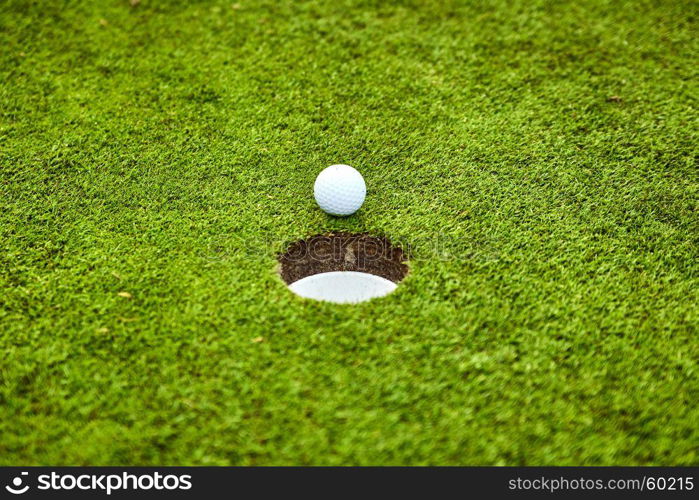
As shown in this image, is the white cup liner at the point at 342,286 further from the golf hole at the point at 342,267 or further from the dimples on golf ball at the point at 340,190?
the dimples on golf ball at the point at 340,190

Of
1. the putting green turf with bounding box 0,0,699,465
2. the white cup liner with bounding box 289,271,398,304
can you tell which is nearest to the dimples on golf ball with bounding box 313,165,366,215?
the putting green turf with bounding box 0,0,699,465

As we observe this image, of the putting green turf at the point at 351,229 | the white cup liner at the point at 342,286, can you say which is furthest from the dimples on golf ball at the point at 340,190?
the white cup liner at the point at 342,286

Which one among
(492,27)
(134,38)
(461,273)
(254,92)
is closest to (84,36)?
(134,38)

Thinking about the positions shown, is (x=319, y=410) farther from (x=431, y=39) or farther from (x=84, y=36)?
(x=84, y=36)

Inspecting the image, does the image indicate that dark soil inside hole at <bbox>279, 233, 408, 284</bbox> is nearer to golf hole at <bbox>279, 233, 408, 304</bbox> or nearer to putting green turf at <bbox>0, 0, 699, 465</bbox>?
golf hole at <bbox>279, 233, 408, 304</bbox>

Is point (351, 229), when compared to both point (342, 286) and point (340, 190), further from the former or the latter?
point (342, 286)
